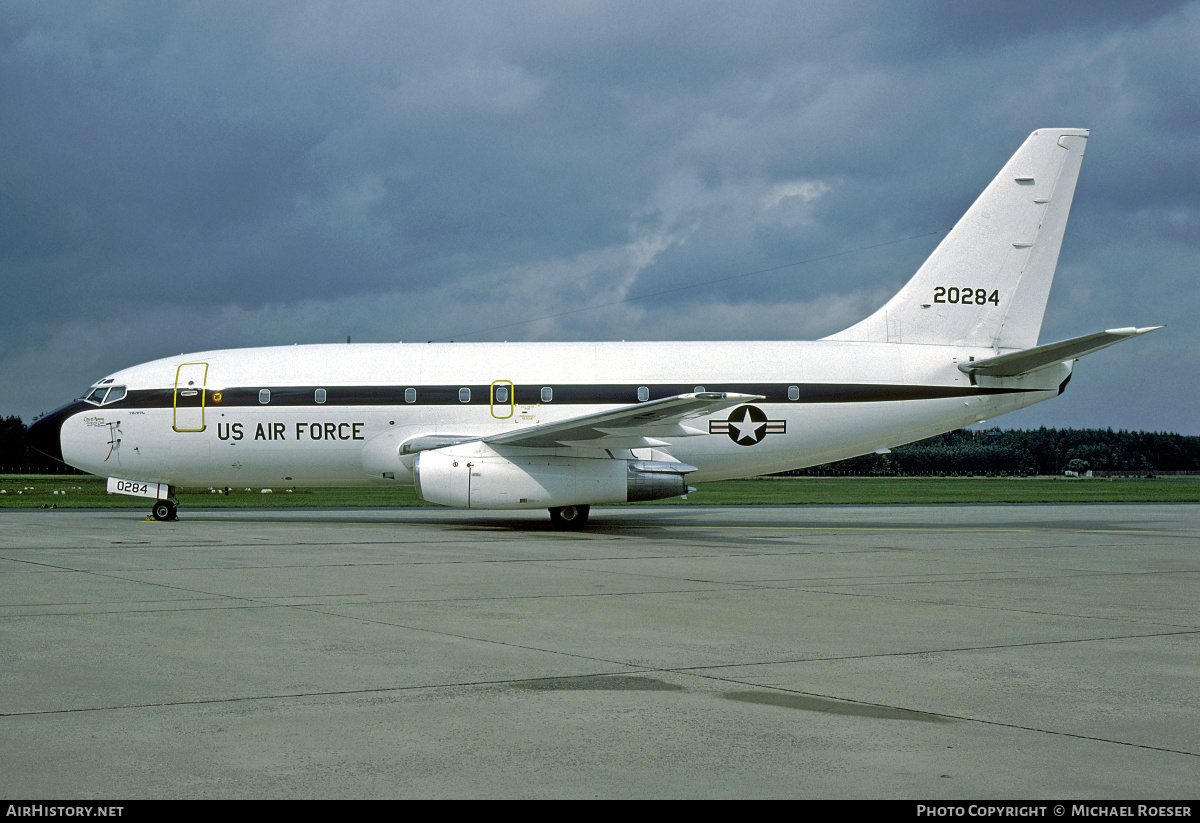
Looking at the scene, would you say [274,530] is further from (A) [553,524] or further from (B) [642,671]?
(B) [642,671]

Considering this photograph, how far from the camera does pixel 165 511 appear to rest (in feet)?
77.2

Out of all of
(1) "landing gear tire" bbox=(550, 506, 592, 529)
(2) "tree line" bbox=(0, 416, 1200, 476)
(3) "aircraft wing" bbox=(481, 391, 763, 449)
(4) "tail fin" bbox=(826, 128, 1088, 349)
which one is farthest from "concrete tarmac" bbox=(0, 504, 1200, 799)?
(2) "tree line" bbox=(0, 416, 1200, 476)

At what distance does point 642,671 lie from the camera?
7.06 m

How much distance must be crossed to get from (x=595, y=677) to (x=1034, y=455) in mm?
126985

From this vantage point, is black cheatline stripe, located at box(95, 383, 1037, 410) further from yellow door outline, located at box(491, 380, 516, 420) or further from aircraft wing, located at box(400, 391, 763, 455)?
aircraft wing, located at box(400, 391, 763, 455)

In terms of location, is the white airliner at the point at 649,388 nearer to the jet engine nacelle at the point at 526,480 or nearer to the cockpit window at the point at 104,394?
the cockpit window at the point at 104,394

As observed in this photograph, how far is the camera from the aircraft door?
74.6ft

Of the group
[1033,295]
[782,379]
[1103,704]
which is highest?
[1033,295]

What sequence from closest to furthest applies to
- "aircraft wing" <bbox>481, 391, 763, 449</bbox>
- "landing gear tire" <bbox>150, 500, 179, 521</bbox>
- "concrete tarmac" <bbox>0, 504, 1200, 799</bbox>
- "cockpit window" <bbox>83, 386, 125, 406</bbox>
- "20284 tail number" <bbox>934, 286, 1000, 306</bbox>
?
"concrete tarmac" <bbox>0, 504, 1200, 799</bbox> < "aircraft wing" <bbox>481, 391, 763, 449</bbox> < "20284 tail number" <bbox>934, 286, 1000, 306</bbox> < "cockpit window" <bbox>83, 386, 125, 406</bbox> < "landing gear tire" <bbox>150, 500, 179, 521</bbox>

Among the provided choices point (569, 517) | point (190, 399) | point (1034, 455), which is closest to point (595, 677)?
point (569, 517)

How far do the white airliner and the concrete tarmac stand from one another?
7279mm
